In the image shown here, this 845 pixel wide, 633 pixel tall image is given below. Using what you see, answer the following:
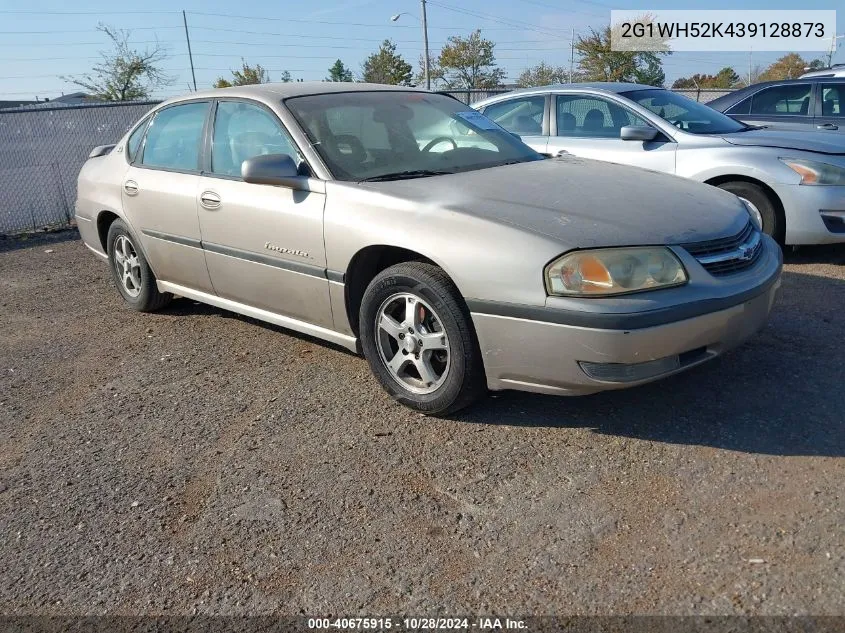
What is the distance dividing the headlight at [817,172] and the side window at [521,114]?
7.70 feet

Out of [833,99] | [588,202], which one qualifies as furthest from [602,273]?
[833,99]

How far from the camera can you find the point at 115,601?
2.51 m

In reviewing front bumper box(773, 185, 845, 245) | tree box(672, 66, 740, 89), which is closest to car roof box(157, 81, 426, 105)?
front bumper box(773, 185, 845, 245)

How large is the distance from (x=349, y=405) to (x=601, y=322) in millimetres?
1434

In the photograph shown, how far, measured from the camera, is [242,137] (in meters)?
4.47

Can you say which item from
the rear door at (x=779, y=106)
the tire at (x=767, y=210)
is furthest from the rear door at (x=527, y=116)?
the rear door at (x=779, y=106)

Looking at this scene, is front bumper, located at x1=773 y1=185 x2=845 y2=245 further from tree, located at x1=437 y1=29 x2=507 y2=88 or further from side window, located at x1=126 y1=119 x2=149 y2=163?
tree, located at x1=437 y1=29 x2=507 y2=88

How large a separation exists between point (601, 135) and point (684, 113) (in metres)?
0.75

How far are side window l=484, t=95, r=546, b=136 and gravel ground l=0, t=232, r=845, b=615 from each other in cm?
351

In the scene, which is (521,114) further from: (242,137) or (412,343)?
(412,343)

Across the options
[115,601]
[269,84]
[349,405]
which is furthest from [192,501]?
[269,84]

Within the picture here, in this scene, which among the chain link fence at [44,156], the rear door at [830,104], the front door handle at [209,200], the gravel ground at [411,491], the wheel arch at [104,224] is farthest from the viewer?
the chain link fence at [44,156]

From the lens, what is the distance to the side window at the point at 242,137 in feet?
13.8

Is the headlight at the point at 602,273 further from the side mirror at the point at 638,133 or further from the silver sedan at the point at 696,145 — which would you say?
the side mirror at the point at 638,133
